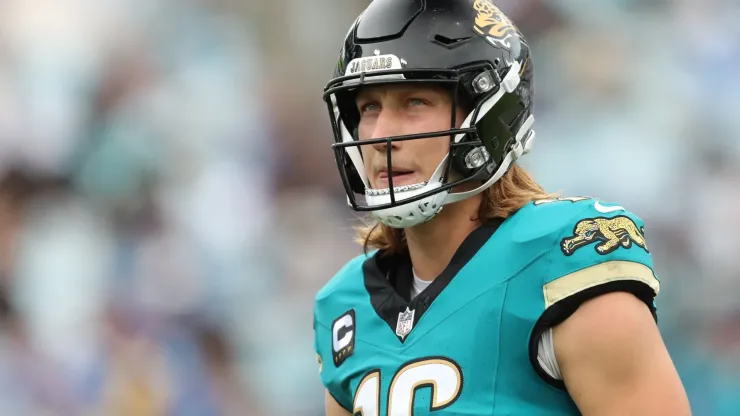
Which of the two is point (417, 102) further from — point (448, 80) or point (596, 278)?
point (596, 278)

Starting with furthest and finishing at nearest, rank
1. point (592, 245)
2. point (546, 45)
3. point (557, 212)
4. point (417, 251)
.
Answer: point (546, 45), point (417, 251), point (557, 212), point (592, 245)

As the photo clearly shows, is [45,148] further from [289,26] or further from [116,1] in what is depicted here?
[289,26]

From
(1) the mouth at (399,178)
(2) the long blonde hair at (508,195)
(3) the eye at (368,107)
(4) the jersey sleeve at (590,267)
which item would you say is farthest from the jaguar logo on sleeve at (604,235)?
(3) the eye at (368,107)

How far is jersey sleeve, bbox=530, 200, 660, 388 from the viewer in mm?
1515

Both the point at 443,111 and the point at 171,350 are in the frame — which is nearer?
the point at 443,111

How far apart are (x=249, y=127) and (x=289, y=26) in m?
0.53

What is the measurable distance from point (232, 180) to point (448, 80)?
7.37 ft

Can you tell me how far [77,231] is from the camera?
3.80m

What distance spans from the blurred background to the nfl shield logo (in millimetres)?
1906

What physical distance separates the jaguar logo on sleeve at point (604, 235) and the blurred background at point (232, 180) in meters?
2.13

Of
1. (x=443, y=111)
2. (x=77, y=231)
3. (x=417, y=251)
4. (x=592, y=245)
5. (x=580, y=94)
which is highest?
(x=443, y=111)

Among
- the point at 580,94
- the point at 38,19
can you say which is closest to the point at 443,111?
the point at 580,94

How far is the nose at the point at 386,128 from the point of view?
175cm

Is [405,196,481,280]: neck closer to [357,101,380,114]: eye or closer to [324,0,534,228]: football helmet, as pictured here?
[324,0,534,228]: football helmet
